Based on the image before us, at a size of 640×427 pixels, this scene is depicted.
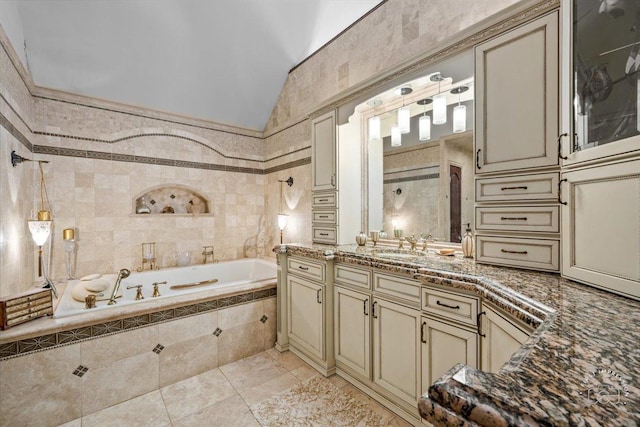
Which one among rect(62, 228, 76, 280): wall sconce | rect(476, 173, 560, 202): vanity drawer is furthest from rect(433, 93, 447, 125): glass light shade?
rect(62, 228, 76, 280): wall sconce

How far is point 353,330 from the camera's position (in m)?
2.07

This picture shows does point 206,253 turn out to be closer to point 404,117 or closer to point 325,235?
point 325,235

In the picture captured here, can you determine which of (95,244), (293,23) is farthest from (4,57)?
(293,23)

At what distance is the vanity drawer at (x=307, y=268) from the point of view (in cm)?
226

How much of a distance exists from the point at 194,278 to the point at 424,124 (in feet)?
10.1

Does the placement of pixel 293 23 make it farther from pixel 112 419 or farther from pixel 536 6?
pixel 112 419

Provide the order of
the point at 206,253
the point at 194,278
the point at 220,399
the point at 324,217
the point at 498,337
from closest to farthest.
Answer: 1. the point at 498,337
2. the point at 220,399
3. the point at 324,217
4. the point at 194,278
5. the point at 206,253

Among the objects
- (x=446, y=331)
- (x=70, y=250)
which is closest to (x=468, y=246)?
(x=446, y=331)

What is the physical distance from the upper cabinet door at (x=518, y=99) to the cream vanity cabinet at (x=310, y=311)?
53.7 inches

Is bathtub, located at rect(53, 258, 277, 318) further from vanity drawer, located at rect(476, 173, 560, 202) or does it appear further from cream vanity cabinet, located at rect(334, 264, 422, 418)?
vanity drawer, located at rect(476, 173, 560, 202)

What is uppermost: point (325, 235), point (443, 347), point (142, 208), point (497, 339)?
point (142, 208)

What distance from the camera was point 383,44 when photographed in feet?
8.24

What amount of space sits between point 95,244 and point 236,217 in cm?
160

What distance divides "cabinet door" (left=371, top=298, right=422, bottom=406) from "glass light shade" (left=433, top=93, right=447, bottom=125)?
142 centimetres
